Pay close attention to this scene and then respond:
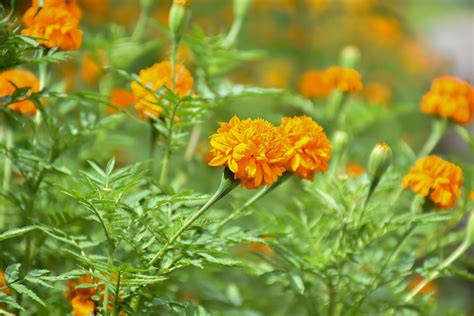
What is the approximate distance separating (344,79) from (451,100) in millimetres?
276

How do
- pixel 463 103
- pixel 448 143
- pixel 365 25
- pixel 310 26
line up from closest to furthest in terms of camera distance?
pixel 463 103, pixel 310 26, pixel 365 25, pixel 448 143

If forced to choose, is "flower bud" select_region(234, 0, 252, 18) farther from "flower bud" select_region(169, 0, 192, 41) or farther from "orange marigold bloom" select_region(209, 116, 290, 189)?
"orange marigold bloom" select_region(209, 116, 290, 189)

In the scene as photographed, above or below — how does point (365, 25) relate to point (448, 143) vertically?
above

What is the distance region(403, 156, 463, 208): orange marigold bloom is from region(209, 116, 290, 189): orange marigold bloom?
1.20 ft

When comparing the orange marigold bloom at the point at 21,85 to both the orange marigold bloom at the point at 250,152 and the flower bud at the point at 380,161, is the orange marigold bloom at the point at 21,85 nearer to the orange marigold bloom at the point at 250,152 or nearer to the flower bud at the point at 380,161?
the orange marigold bloom at the point at 250,152

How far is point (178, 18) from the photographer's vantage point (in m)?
1.29

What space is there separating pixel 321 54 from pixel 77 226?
89.0 inches

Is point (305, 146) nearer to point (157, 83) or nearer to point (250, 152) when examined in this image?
point (250, 152)

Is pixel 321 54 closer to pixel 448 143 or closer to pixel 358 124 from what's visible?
pixel 358 124

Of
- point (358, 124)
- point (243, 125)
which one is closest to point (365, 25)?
point (358, 124)

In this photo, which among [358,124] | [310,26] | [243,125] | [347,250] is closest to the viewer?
[243,125]

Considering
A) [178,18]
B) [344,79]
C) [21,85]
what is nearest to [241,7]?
[344,79]

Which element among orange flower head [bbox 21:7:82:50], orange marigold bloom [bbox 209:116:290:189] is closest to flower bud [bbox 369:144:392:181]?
orange marigold bloom [bbox 209:116:290:189]

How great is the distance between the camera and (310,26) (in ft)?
11.0
